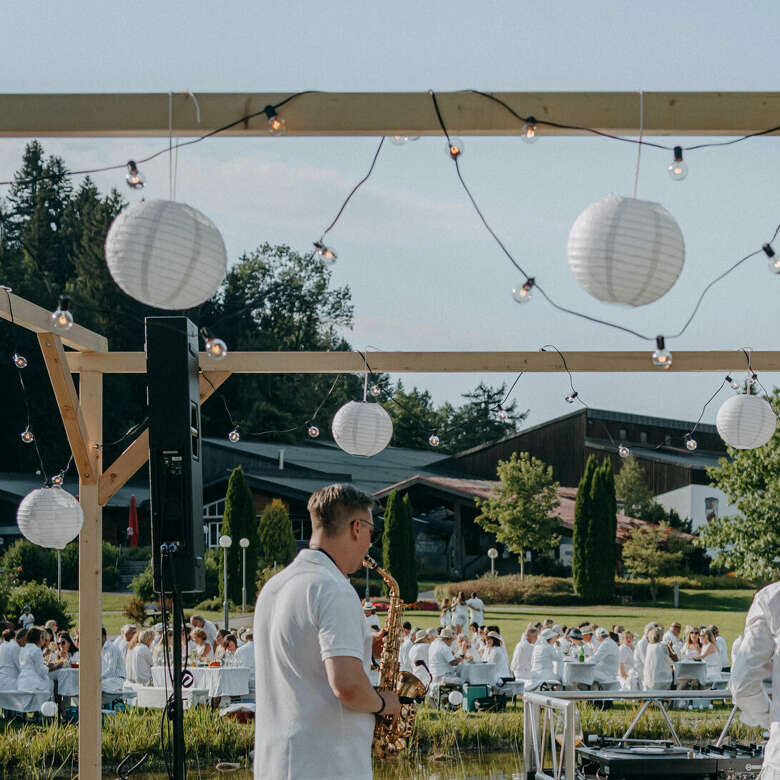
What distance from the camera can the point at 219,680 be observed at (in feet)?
41.8

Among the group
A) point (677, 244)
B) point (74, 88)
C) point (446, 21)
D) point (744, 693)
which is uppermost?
point (446, 21)

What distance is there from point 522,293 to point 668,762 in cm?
401

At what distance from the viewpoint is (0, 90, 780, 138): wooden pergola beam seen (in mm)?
3840

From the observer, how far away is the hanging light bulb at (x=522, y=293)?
179 inches

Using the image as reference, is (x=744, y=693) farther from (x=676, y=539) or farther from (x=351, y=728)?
(x=676, y=539)

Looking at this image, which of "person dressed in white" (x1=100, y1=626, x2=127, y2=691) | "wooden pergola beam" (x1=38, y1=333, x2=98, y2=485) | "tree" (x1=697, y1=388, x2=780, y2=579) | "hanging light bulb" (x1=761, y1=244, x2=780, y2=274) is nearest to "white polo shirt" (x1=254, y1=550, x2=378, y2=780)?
"hanging light bulb" (x1=761, y1=244, x2=780, y2=274)

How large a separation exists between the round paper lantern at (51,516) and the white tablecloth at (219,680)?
5.23 metres

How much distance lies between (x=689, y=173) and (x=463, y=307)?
→ 34.4 metres

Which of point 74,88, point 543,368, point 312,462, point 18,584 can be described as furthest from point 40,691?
point 312,462

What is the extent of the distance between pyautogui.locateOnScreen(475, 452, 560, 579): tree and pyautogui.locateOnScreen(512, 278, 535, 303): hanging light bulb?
27184 millimetres

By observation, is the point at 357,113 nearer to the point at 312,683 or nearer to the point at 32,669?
the point at 312,683

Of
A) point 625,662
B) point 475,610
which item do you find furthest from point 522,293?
point 475,610

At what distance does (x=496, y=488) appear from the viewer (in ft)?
109

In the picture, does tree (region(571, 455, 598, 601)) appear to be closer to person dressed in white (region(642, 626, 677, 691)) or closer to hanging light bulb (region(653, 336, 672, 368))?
person dressed in white (region(642, 626, 677, 691))
